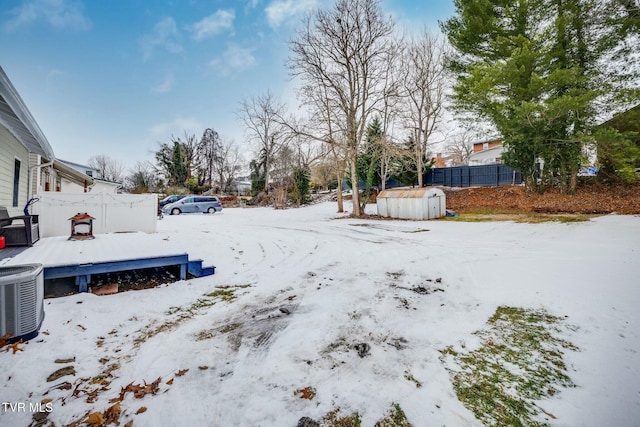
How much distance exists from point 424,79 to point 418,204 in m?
10.7

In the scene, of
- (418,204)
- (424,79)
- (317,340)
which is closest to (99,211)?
(317,340)

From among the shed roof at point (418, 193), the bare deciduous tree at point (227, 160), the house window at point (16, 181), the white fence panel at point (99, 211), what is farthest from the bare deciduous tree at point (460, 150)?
the house window at point (16, 181)

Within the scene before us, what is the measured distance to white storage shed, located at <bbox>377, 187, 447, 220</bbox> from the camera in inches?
527

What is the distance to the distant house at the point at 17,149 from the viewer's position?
4.01 metres

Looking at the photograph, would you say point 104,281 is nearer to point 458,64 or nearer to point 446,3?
point 458,64

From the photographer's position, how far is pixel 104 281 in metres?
4.25

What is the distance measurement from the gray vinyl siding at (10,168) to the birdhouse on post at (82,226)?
143cm

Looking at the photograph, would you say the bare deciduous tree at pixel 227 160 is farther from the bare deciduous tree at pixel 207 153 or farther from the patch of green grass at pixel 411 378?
the patch of green grass at pixel 411 378

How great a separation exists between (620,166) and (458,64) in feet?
27.4

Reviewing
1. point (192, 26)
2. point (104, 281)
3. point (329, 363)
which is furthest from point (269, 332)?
point (192, 26)

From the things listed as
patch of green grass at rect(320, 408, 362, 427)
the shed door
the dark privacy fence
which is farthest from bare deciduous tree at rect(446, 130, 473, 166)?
patch of green grass at rect(320, 408, 362, 427)

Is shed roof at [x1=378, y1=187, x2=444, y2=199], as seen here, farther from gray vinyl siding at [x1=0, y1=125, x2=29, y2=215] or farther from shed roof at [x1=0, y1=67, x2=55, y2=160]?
gray vinyl siding at [x1=0, y1=125, x2=29, y2=215]

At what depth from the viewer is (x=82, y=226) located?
23.7 ft

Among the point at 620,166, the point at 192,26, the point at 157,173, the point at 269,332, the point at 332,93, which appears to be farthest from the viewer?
the point at 157,173
